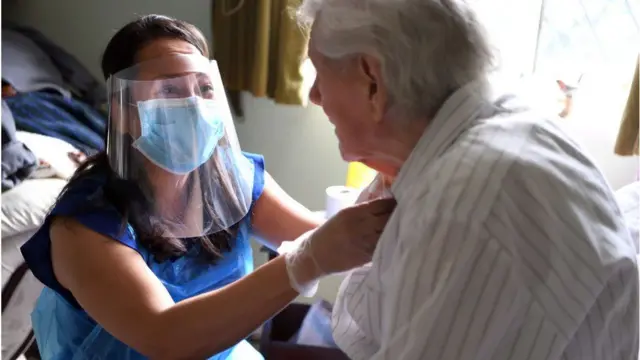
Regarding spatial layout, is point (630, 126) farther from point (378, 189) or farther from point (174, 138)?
point (174, 138)

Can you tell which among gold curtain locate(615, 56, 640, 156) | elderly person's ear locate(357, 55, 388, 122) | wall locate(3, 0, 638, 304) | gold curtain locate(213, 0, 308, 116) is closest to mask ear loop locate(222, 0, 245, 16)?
gold curtain locate(213, 0, 308, 116)

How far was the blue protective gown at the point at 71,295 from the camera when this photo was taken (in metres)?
1.22

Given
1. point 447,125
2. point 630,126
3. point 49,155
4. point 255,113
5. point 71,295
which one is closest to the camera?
point 447,125

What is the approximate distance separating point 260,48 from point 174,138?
1104 millimetres

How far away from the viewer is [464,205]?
77 cm

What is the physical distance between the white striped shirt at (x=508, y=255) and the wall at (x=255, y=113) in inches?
65.4

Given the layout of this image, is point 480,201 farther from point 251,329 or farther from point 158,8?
point 158,8

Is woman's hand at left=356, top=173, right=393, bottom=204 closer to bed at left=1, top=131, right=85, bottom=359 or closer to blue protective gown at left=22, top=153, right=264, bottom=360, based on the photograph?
blue protective gown at left=22, top=153, right=264, bottom=360

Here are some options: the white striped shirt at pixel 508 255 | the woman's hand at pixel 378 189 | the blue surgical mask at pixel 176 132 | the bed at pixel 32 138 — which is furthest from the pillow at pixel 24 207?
the white striped shirt at pixel 508 255

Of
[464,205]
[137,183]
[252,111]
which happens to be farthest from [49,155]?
[464,205]

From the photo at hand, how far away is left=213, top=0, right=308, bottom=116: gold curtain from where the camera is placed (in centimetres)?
230

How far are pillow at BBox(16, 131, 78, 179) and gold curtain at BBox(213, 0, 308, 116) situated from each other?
60 centimetres

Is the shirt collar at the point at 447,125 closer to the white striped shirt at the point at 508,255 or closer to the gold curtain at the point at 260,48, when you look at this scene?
the white striped shirt at the point at 508,255

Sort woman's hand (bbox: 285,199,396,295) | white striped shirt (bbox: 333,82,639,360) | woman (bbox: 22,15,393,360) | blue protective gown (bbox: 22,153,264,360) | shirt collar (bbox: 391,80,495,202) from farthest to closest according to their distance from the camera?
blue protective gown (bbox: 22,153,264,360)
woman (bbox: 22,15,393,360)
woman's hand (bbox: 285,199,396,295)
shirt collar (bbox: 391,80,495,202)
white striped shirt (bbox: 333,82,639,360)
